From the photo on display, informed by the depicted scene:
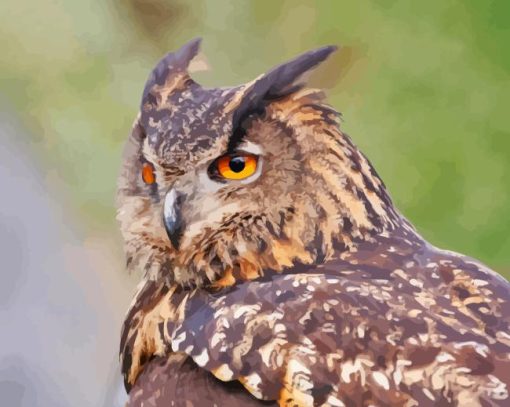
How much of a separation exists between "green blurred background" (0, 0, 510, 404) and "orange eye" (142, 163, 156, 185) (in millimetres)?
368

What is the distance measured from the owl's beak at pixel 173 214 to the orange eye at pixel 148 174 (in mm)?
38

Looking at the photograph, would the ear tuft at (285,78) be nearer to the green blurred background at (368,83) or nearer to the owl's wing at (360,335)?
the owl's wing at (360,335)

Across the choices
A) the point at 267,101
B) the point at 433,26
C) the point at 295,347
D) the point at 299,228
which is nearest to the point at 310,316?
the point at 295,347

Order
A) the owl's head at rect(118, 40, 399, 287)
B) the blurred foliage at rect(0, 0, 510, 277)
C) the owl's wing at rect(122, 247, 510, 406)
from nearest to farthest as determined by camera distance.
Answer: the owl's wing at rect(122, 247, 510, 406) < the owl's head at rect(118, 40, 399, 287) < the blurred foliage at rect(0, 0, 510, 277)

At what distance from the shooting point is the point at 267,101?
93 centimetres

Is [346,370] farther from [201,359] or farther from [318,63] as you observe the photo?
[318,63]

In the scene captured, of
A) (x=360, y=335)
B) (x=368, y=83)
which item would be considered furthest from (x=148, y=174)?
(x=368, y=83)

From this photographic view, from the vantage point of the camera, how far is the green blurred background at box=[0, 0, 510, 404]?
1386mm

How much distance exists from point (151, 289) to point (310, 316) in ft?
0.93

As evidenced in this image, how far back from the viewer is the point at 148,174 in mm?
983

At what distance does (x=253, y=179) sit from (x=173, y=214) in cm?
11

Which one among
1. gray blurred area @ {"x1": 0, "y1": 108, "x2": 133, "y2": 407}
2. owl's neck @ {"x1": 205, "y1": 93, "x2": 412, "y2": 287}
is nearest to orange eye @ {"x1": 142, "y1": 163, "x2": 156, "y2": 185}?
owl's neck @ {"x1": 205, "y1": 93, "x2": 412, "y2": 287}

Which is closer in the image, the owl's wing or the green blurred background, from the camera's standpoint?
the owl's wing

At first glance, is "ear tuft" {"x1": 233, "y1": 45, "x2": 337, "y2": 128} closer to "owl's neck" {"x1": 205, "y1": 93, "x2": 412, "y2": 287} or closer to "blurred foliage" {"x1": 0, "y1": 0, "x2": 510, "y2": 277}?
"owl's neck" {"x1": 205, "y1": 93, "x2": 412, "y2": 287}
